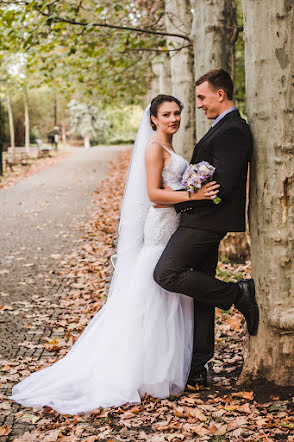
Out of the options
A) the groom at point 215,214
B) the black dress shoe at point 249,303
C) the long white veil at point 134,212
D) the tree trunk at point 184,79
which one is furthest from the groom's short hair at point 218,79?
the tree trunk at point 184,79

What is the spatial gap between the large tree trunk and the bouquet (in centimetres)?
39

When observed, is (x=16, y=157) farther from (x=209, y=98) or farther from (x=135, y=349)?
(x=209, y=98)

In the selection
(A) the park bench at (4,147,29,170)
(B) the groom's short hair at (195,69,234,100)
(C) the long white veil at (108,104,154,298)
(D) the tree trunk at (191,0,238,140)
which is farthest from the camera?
(A) the park bench at (4,147,29,170)

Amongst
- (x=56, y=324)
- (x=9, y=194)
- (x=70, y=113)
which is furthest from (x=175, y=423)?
(x=70, y=113)

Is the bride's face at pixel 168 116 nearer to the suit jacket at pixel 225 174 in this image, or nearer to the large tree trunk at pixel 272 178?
the suit jacket at pixel 225 174

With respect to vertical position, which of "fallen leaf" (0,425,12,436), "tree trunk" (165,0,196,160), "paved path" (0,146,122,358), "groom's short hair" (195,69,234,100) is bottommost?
"fallen leaf" (0,425,12,436)

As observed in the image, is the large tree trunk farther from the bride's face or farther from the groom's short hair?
the bride's face

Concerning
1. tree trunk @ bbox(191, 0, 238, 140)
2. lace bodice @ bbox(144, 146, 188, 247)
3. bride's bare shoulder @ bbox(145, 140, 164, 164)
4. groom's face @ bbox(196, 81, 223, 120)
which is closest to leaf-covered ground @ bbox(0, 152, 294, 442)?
lace bodice @ bbox(144, 146, 188, 247)

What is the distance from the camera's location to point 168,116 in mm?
4180

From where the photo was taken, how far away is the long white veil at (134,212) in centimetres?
440

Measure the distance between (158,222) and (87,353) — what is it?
126cm

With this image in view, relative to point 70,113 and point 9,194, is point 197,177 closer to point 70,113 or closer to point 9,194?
point 9,194

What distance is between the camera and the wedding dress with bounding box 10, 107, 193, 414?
4.07 metres

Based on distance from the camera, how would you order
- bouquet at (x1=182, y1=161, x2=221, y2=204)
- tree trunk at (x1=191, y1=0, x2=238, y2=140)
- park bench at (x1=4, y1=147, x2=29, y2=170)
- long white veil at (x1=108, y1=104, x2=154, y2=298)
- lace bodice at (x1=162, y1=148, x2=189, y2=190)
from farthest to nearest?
park bench at (x1=4, y1=147, x2=29, y2=170) < tree trunk at (x1=191, y1=0, x2=238, y2=140) < long white veil at (x1=108, y1=104, x2=154, y2=298) < lace bodice at (x1=162, y1=148, x2=189, y2=190) < bouquet at (x1=182, y1=161, x2=221, y2=204)
